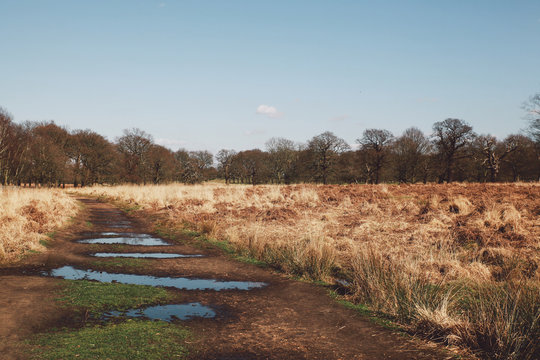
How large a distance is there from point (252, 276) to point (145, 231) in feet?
31.0

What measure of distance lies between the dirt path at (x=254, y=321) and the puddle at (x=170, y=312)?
227 millimetres

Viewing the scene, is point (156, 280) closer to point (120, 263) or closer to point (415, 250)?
point (120, 263)

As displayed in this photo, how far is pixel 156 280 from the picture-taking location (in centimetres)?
831

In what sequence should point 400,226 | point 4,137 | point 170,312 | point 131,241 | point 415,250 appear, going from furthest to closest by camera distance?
1. point 4,137
2. point 131,241
3. point 400,226
4. point 415,250
5. point 170,312

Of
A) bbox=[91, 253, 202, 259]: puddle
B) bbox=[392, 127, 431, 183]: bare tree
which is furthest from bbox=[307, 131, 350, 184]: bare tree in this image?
bbox=[91, 253, 202, 259]: puddle

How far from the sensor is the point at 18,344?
445cm

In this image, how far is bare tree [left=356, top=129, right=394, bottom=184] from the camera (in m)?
54.6

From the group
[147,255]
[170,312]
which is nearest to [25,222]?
[147,255]

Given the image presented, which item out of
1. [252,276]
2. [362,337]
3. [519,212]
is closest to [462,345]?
[362,337]

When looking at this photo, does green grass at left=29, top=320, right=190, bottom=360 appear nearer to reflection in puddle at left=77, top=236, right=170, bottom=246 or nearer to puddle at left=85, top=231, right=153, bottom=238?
reflection in puddle at left=77, top=236, right=170, bottom=246

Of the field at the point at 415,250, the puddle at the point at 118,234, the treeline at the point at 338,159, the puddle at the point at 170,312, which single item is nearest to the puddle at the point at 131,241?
the puddle at the point at 118,234

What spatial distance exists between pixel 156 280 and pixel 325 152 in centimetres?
5185

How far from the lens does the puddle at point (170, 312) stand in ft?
19.1

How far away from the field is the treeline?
30778 millimetres
